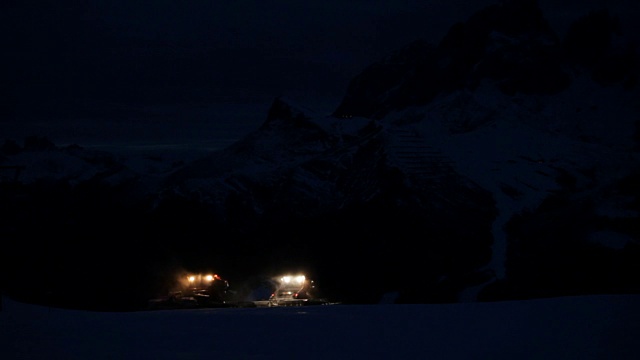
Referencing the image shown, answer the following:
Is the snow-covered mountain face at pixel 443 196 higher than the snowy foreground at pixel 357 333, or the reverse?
the snow-covered mountain face at pixel 443 196

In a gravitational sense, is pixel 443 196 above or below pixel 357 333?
above

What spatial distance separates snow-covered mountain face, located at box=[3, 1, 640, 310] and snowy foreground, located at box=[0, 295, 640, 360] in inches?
2313

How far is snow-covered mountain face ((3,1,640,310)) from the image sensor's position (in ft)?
255

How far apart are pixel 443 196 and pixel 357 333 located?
74.0 metres

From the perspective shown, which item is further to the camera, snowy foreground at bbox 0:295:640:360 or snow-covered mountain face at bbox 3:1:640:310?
snow-covered mountain face at bbox 3:1:640:310

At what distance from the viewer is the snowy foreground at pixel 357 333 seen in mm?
11609

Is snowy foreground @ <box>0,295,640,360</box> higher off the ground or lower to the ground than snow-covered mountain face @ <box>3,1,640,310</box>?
lower

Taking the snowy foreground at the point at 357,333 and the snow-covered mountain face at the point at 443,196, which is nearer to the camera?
the snowy foreground at the point at 357,333

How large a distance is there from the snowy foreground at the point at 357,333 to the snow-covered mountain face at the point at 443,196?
2313 inches

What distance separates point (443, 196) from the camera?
8569cm

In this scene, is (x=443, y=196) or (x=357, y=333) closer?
(x=357, y=333)

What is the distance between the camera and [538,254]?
77312 mm

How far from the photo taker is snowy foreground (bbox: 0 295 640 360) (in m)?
11.6

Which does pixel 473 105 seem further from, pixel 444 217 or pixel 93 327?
pixel 93 327
